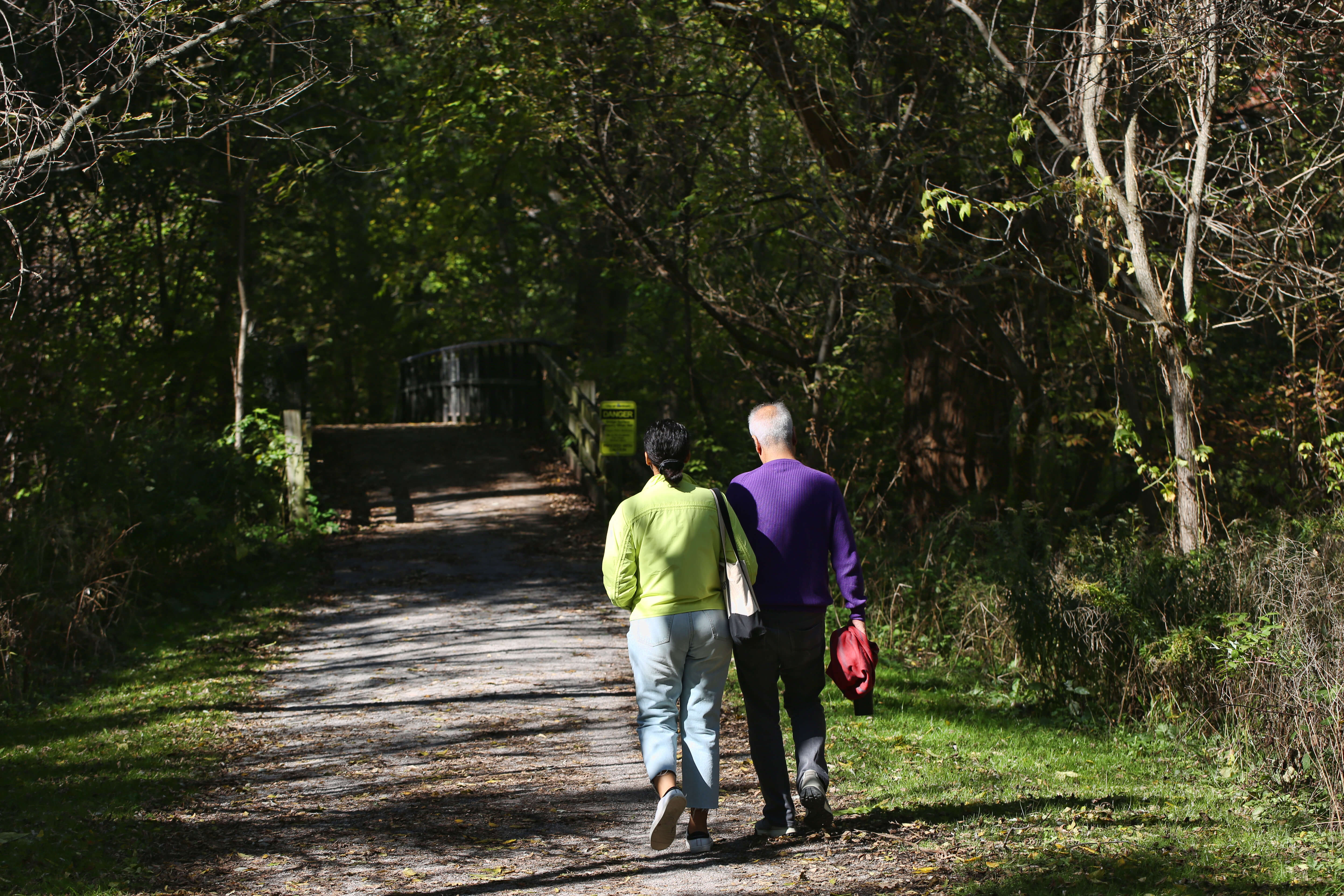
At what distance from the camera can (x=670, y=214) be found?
508 inches

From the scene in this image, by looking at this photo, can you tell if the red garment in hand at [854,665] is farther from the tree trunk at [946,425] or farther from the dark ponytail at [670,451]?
the tree trunk at [946,425]

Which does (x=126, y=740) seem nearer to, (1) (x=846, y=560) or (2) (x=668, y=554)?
(2) (x=668, y=554)

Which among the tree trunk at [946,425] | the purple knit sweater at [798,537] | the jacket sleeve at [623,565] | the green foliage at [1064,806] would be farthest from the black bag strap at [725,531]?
the tree trunk at [946,425]

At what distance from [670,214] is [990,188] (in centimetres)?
332

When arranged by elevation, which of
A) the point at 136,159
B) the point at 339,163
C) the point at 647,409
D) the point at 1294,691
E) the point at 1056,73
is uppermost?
the point at 136,159

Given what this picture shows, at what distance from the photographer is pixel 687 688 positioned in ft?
16.0

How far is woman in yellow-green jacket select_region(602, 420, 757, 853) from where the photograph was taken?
480cm

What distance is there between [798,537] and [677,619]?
0.60 meters

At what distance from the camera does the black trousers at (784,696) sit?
4.93 m

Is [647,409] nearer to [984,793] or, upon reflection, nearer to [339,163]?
[339,163]

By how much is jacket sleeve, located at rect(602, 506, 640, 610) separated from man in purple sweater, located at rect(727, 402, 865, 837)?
0.48 meters

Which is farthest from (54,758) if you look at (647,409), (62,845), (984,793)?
(647,409)

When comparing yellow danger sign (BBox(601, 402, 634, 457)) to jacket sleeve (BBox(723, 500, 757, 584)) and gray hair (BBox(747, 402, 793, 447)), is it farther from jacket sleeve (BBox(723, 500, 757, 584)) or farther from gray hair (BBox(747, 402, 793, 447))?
jacket sleeve (BBox(723, 500, 757, 584))

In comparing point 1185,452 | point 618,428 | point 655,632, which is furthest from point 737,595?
point 618,428
